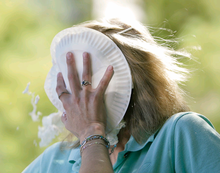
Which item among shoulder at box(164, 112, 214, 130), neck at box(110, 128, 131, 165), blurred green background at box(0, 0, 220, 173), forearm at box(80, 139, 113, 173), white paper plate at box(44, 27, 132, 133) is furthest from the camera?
blurred green background at box(0, 0, 220, 173)

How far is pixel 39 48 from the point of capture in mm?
2750

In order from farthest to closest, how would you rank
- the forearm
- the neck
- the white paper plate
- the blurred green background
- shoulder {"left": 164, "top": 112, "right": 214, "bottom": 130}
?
the blurred green background → the neck → the white paper plate → shoulder {"left": 164, "top": 112, "right": 214, "bottom": 130} → the forearm

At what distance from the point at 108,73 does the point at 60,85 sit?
0.19 meters

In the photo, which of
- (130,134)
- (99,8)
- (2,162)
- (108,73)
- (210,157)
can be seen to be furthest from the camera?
(99,8)

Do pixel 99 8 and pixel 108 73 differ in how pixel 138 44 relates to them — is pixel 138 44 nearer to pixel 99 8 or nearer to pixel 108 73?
pixel 108 73

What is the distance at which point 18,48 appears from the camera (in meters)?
2.82

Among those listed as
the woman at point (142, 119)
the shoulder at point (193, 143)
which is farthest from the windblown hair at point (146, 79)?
the shoulder at point (193, 143)

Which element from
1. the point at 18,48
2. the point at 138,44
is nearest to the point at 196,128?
the point at 138,44

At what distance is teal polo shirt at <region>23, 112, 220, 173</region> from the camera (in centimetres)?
57

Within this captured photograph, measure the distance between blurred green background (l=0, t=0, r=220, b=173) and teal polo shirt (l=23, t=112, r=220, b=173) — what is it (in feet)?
5.76

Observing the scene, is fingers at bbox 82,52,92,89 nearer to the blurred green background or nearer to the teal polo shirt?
the teal polo shirt

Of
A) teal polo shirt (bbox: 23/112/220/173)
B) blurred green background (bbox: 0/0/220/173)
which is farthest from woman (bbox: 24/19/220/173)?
blurred green background (bbox: 0/0/220/173)

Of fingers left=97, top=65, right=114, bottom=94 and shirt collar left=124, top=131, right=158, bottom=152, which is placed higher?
fingers left=97, top=65, right=114, bottom=94

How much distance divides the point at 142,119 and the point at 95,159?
0.30 metres
